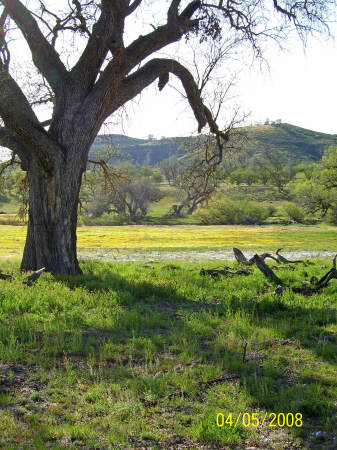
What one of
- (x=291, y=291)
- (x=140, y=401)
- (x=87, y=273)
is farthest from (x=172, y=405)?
(x=87, y=273)

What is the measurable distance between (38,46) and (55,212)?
4.41m

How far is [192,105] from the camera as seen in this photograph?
12.7m

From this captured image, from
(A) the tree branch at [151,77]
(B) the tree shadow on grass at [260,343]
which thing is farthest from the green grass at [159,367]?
(A) the tree branch at [151,77]

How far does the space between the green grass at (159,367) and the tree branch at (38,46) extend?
19.5 feet

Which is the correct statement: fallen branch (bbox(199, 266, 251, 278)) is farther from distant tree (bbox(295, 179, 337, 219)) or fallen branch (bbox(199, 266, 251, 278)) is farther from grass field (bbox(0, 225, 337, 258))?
distant tree (bbox(295, 179, 337, 219))

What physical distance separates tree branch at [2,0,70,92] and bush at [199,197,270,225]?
59.8 metres

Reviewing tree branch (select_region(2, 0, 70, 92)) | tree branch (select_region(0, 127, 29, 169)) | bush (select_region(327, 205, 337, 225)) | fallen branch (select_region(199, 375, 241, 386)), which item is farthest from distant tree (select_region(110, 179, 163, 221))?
fallen branch (select_region(199, 375, 241, 386))

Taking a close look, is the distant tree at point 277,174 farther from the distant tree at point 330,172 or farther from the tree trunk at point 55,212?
the tree trunk at point 55,212

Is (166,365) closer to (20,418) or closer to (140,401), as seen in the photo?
(140,401)

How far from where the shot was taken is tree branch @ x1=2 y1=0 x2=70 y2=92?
1073 centimetres

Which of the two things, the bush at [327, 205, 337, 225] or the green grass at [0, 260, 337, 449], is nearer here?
the green grass at [0, 260, 337, 449]

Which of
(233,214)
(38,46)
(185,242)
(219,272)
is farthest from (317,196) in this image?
(38,46)

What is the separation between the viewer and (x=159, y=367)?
4.77 m

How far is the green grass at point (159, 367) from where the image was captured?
136 inches
